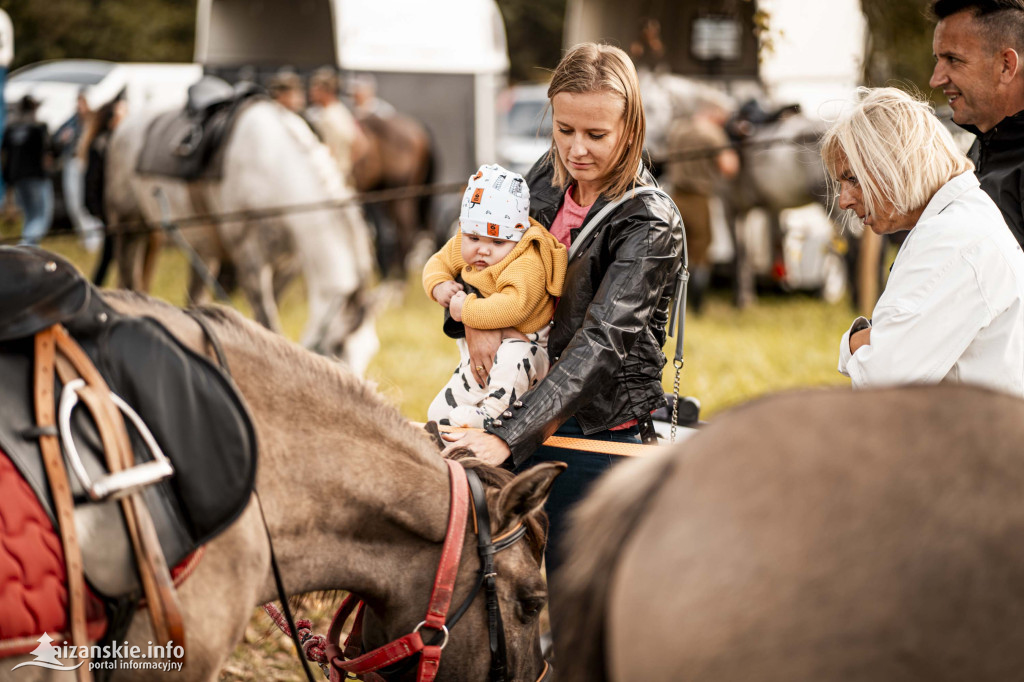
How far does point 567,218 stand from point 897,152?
0.83 m

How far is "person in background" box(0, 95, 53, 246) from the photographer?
36.9 feet

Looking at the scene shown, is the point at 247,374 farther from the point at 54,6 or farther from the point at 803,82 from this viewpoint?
the point at 54,6

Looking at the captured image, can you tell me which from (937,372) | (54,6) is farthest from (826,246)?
A: (54,6)

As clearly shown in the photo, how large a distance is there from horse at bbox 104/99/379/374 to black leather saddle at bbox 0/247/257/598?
4.34 metres

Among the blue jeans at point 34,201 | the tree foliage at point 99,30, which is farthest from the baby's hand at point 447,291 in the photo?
the tree foliage at point 99,30

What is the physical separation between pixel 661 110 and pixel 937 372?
947cm

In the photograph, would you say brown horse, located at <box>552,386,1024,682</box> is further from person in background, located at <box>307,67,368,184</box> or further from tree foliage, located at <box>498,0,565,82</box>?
tree foliage, located at <box>498,0,565,82</box>

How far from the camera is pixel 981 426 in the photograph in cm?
120

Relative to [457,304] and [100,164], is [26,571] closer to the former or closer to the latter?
[457,304]

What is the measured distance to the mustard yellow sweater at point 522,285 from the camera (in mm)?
2291

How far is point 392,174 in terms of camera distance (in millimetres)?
11672

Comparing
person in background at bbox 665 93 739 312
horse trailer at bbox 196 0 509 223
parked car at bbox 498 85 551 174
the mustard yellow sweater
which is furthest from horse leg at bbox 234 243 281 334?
parked car at bbox 498 85 551 174

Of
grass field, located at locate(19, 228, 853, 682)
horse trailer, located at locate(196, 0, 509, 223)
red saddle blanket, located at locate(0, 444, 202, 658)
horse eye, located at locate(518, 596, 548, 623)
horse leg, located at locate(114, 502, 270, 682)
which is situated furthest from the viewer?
horse trailer, located at locate(196, 0, 509, 223)

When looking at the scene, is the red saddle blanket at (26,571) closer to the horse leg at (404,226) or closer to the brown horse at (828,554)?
the brown horse at (828,554)
